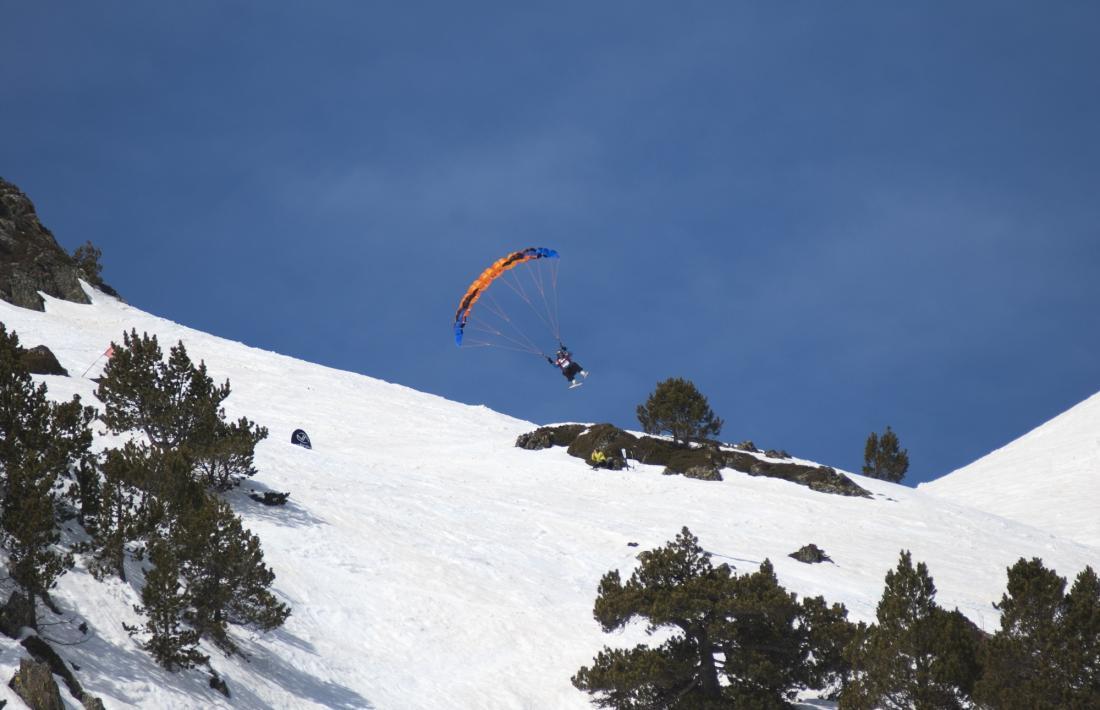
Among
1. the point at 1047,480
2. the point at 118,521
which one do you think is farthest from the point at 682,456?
the point at 118,521

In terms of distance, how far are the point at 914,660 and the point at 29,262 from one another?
69.4 m

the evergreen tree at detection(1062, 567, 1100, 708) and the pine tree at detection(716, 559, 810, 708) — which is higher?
the evergreen tree at detection(1062, 567, 1100, 708)

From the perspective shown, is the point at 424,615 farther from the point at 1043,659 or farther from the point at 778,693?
the point at 1043,659

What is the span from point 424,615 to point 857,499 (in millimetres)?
26457

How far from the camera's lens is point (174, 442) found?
2747 cm

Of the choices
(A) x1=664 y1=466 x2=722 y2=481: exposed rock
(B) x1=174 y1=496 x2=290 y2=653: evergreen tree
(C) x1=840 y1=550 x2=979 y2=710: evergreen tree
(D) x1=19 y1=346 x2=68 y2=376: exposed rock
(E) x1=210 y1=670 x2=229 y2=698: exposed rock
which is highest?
(A) x1=664 y1=466 x2=722 y2=481: exposed rock

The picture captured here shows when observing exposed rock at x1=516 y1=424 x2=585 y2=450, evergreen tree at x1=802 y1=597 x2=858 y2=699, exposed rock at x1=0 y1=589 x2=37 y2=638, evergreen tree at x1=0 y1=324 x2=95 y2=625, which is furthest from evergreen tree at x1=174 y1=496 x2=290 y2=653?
exposed rock at x1=516 y1=424 x2=585 y2=450

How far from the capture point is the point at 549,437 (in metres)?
50.6

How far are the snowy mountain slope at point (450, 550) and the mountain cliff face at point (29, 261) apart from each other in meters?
6.89

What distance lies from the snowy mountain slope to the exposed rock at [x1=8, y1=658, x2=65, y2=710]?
1.57 ft

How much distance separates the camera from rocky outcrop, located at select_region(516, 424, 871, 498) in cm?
4566

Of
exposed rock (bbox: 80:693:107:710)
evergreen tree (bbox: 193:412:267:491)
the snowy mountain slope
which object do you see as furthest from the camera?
evergreen tree (bbox: 193:412:267:491)

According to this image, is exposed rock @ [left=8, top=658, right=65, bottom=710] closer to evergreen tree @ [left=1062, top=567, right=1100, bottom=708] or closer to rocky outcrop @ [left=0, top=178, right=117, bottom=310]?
evergreen tree @ [left=1062, top=567, right=1100, bottom=708]

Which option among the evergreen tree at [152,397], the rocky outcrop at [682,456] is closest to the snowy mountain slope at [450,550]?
the rocky outcrop at [682,456]
